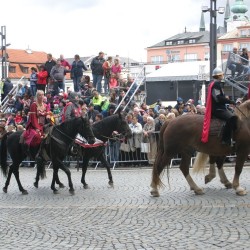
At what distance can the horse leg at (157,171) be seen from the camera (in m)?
11.7

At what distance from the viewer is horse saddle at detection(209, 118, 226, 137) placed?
1154cm

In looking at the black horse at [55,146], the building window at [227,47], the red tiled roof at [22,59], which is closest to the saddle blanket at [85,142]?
the black horse at [55,146]

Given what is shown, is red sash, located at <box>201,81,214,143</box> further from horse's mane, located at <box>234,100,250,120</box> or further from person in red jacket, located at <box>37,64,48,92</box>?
person in red jacket, located at <box>37,64,48,92</box>

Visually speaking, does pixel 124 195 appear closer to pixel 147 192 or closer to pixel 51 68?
pixel 147 192

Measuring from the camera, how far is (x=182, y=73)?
2873 cm

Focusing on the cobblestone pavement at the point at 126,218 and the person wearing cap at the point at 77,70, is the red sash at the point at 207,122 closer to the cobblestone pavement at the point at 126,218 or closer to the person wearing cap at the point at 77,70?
the cobblestone pavement at the point at 126,218

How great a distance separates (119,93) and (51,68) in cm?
340

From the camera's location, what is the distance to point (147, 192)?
12.5 m

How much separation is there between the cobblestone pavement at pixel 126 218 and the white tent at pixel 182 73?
13964mm

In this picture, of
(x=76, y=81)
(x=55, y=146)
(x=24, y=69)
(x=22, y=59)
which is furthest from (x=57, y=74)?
(x=22, y=59)

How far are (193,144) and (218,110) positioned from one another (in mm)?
959

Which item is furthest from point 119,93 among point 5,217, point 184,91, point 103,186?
point 5,217

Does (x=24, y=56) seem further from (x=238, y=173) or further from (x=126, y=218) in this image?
(x=126, y=218)

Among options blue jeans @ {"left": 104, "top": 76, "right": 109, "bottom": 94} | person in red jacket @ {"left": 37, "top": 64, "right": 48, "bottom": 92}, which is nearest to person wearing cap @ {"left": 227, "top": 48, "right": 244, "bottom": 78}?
blue jeans @ {"left": 104, "top": 76, "right": 109, "bottom": 94}
